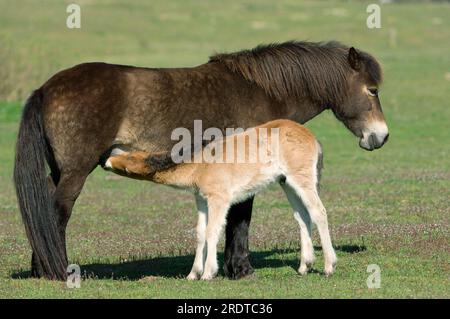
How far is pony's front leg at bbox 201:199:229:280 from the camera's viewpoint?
9.96 m

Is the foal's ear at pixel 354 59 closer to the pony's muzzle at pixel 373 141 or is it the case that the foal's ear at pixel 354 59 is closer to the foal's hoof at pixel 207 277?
the pony's muzzle at pixel 373 141

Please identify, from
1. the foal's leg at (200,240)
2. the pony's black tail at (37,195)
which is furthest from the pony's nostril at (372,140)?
the pony's black tail at (37,195)

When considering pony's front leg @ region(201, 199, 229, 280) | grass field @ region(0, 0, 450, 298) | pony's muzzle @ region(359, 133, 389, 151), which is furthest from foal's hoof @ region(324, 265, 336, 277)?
pony's muzzle @ region(359, 133, 389, 151)

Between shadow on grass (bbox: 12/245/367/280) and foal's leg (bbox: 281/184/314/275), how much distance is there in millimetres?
307

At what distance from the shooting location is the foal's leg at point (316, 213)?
10.1 meters

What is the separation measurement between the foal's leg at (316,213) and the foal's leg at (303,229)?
30 cm

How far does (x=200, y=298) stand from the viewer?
8.85 m

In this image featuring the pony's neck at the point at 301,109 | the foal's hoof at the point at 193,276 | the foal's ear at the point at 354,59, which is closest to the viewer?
the foal's hoof at the point at 193,276

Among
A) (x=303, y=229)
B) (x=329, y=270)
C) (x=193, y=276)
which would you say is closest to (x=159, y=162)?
(x=193, y=276)

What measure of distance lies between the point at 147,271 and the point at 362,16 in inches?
2065

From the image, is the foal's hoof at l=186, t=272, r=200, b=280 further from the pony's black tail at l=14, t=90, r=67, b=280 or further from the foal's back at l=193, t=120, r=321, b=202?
the pony's black tail at l=14, t=90, r=67, b=280
